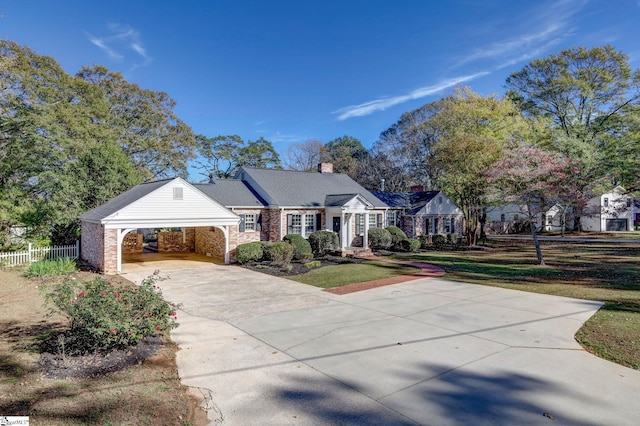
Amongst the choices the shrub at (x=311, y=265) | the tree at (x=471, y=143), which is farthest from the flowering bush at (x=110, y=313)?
the tree at (x=471, y=143)

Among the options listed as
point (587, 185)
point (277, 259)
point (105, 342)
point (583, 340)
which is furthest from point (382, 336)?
point (587, 185)

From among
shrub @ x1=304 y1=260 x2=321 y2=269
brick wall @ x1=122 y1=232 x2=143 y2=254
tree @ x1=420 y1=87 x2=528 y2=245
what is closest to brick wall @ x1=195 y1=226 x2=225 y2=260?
brick wall @ x1=122 y1=232 x2=143 y2=254

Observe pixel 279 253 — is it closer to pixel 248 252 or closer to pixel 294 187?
pixel 248 252

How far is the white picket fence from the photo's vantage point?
51.6 ft

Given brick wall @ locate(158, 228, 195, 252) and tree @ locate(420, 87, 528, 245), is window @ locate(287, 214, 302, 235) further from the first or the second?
tree @ locate(420, 87, 528, 245)

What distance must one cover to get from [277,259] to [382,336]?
36.5ft

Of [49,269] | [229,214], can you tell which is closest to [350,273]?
[229,214]

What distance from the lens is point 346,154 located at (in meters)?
51.2

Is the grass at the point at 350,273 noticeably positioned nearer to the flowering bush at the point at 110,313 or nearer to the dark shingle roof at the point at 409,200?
the flowering bush at the point at 110,313

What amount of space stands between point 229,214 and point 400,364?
45.2ft

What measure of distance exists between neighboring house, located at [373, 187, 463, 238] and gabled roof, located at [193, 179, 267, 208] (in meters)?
10.8

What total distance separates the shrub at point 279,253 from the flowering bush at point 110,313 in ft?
36.5

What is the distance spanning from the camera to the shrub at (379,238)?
943 inches

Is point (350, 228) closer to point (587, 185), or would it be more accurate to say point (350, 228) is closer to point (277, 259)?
point (277, 259)
